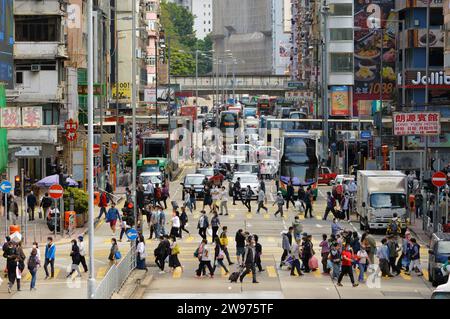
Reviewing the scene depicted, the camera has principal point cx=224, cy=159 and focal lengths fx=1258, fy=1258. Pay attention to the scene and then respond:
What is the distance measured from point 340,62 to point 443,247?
89141 millimetres

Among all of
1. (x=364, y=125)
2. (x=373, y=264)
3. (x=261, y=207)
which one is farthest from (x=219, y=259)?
(x=364, y=125)

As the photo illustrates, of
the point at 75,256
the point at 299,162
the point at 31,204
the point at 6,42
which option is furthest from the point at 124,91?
the point at 75,256

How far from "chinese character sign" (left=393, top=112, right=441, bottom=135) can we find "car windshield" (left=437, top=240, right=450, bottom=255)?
71.2 ft

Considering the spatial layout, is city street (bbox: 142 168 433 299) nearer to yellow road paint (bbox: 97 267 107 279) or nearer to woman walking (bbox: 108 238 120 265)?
woman walking (bbox: 108 238 120 265)

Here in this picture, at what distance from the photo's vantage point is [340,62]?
119562 millimetres

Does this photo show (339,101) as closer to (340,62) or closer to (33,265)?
(340,62)

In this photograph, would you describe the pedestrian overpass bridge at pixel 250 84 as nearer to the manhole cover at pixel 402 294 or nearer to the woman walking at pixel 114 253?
the woman walking at pixel 114 253

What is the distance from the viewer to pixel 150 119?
108438mm

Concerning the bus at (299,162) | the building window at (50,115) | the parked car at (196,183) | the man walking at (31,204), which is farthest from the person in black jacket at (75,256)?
the building window at (50,115)

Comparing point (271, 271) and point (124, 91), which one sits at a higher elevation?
point (124, 91)

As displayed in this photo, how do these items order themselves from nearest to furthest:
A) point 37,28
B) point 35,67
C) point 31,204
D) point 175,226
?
point 175,226 < point 31,204 < point 37,28 < point 35,67

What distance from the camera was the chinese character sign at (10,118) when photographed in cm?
4794
